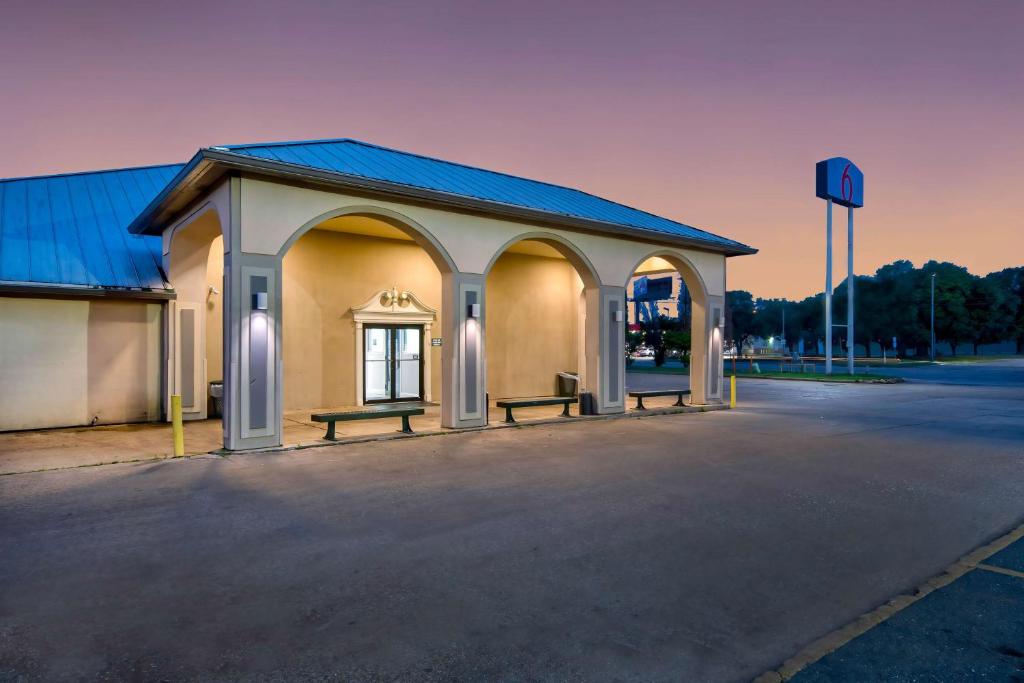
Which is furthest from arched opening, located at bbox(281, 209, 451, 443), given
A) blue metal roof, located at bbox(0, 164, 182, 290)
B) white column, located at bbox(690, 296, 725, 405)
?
white column, located at bbox(690, 296, 725, 405)

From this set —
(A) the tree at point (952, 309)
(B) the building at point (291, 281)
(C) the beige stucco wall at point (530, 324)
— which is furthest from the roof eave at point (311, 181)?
(A) the tree at point (952, 309)

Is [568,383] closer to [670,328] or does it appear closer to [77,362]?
[77,362]

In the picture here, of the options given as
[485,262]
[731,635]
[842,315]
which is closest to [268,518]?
[731,635]

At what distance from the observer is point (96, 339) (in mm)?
13172

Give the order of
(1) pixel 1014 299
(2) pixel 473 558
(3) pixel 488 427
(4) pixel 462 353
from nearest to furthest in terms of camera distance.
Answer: (2) pixel 473 558, (4) pixel 462 353, (3) pixel 488 427, (1) pixel 1014 299

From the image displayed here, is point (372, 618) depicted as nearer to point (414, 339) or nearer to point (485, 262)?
point (485, 262)

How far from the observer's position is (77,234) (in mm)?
14117

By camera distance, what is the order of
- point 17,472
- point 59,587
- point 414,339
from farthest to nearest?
point 414,339
point 17,472
point 59,587

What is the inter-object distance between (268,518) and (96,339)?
993cm

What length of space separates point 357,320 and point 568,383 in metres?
7.50

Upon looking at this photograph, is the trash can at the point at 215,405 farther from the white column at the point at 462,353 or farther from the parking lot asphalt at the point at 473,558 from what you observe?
the white column at the point at 462,353

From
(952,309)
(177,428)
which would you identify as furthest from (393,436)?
(952,309)

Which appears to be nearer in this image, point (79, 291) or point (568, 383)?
point (79, 291)

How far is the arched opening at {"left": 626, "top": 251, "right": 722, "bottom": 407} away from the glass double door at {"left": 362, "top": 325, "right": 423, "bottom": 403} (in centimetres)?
636
